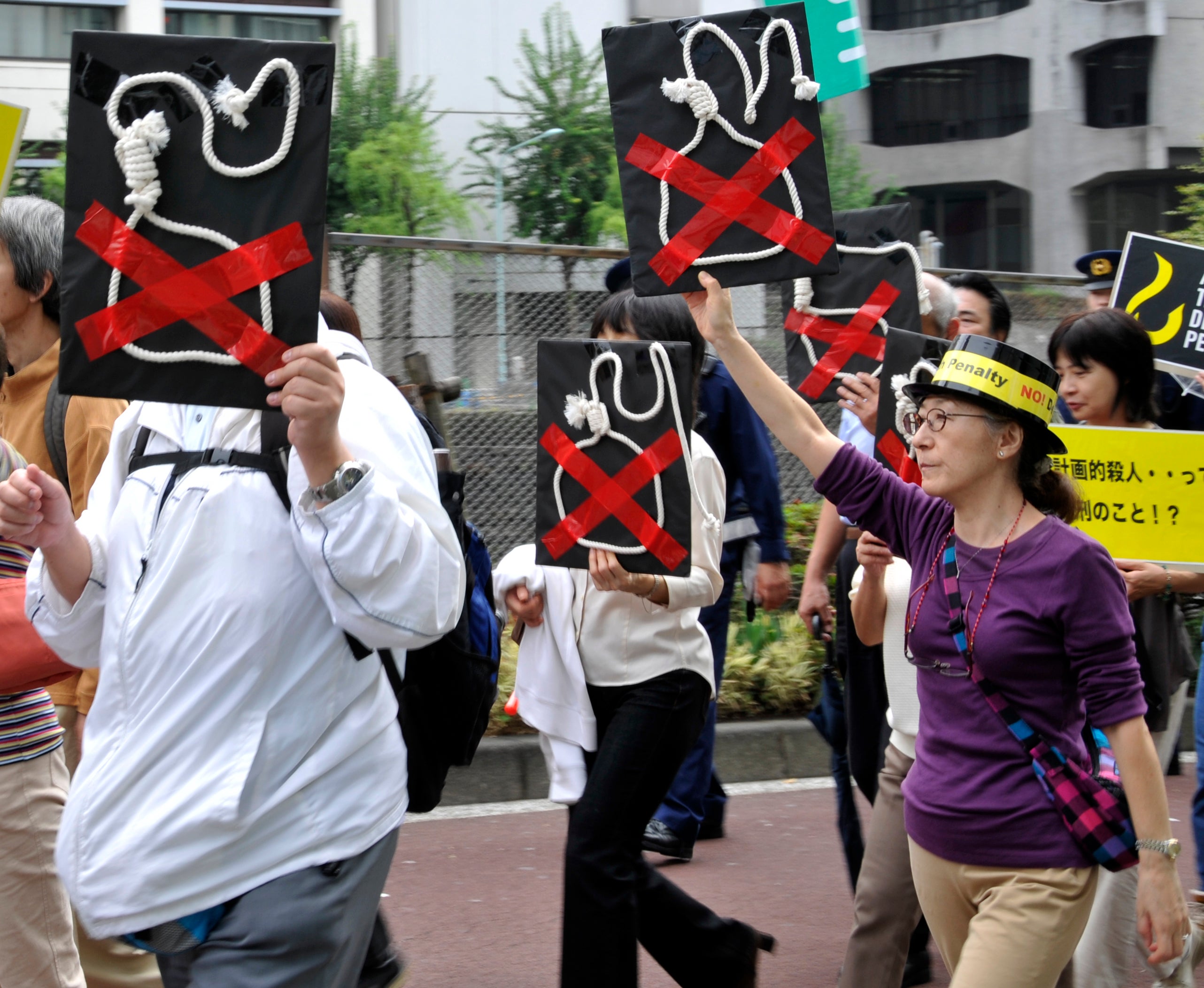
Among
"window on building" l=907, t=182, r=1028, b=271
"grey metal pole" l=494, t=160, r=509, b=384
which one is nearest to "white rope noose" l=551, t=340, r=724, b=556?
"grey metal pole" l=494, t=160, r=509, b=384

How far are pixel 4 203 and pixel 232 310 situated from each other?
1.45 metres

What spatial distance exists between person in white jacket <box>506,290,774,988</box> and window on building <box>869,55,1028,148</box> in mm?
36701

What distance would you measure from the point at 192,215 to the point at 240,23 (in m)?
28.7

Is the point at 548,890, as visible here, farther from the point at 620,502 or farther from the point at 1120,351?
the point at 1120,351

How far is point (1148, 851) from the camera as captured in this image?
2576 millimetres

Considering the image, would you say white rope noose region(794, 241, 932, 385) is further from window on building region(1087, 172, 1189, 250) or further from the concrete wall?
window on building region(1087, 172, 1189, 250)

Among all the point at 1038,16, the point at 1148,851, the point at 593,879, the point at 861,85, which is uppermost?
the point at 1038,16

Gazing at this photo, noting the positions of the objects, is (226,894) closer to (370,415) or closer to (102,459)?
(370,415)

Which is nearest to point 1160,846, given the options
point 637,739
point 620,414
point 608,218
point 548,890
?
point 637,739

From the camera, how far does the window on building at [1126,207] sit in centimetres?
3725

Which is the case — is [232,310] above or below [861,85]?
below

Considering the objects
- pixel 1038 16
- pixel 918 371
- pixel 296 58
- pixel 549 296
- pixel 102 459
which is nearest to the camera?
pixel 296 58

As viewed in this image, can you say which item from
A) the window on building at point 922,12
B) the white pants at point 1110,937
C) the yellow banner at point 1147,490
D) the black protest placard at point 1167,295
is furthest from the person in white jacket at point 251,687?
the window on building at point 922,12

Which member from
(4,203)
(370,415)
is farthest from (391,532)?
A: (4,203)
